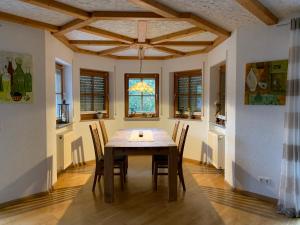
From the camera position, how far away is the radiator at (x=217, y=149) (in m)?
4.46

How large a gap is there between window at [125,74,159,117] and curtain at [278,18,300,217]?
3.44 meters

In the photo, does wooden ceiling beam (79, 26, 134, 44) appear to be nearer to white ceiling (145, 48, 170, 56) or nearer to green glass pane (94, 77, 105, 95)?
white ceiling (145, 48, 170, 56)

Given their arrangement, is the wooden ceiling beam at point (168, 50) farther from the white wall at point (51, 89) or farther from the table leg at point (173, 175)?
the table leg at point (173, 175)

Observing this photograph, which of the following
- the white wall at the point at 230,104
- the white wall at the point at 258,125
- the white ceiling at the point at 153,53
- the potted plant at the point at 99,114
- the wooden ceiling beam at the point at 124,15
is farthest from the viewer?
the potted plant at the point at 99,114

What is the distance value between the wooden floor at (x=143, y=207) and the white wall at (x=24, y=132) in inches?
9.8

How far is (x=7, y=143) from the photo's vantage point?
314 centimetres

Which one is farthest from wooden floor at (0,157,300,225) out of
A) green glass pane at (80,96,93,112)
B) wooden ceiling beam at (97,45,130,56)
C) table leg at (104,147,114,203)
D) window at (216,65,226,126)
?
wooden ceiling beam at (97,45,130,56)

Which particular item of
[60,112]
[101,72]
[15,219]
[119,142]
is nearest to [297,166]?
[119,142]

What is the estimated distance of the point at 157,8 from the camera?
2.67 m

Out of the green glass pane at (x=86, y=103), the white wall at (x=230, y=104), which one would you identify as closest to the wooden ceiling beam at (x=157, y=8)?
the white wall at (x=230, y=104)

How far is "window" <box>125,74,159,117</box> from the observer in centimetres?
598

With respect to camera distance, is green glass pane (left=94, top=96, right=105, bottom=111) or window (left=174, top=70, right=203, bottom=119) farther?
green glass pane (left=94, top=96, right=105, bottom=111)

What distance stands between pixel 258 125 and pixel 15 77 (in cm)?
318

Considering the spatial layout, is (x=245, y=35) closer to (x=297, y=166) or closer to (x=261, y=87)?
(x=261, y=87)
